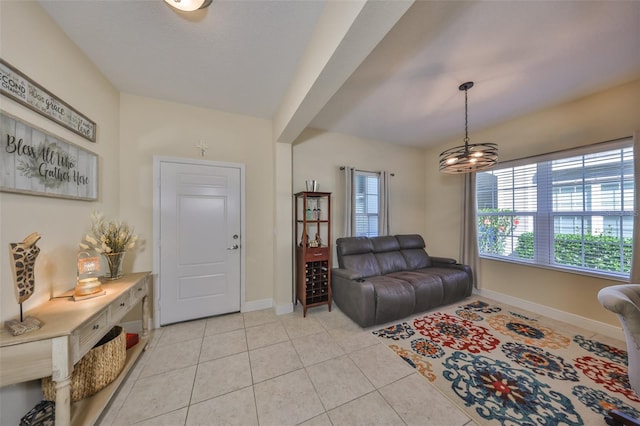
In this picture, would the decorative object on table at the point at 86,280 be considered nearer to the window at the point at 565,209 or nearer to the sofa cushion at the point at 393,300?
the sofa cushion at the point at 393,300

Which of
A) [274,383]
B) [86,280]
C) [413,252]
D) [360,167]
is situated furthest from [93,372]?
[413,252]

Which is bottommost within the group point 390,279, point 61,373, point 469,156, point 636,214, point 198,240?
point 390,279

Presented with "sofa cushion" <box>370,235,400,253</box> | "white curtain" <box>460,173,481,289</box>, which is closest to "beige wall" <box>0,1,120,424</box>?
"sofa cushion" <box>370,235,400,253</box>

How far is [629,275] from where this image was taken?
7.02 ft

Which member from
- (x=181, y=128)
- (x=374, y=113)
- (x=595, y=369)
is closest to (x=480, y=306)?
(x=595, y=369)

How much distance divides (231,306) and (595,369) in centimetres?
367

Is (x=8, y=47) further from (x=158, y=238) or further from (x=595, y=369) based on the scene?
(x=595, y=369)

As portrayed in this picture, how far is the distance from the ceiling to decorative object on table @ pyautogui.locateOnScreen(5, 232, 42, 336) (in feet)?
5.24

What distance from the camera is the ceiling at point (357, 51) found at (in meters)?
1.37

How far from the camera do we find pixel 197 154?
8.58 ft

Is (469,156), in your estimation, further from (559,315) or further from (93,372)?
(93,372)

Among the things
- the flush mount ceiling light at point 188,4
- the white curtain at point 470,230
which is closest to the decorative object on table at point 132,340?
the flush mount ceiling light at point 188,4

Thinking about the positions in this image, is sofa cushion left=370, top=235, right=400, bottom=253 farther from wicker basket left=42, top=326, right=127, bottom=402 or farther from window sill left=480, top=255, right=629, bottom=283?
wicker basket left=42, top=326, right=127, bottom=402

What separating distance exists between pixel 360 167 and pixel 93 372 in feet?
12.2
